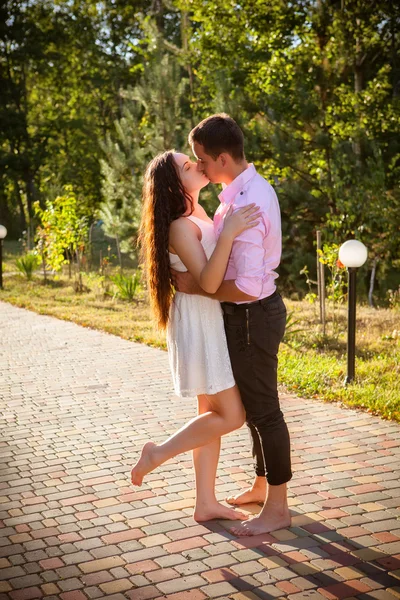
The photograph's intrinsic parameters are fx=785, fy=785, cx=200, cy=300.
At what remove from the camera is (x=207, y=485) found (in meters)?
3.96

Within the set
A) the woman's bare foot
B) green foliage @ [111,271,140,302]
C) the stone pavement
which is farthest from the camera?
green foliage @ [111,271,140,302]

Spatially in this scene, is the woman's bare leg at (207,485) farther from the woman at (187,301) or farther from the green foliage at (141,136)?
the green foliage at (141,136)

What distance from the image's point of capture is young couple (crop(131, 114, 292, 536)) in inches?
139

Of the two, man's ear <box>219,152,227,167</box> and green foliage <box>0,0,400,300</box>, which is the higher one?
green foliage <box>0,0,400,300</box>

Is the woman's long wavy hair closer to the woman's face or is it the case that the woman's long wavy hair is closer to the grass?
the woman's face

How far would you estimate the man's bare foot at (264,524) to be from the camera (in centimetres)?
379

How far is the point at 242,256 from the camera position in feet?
11.5

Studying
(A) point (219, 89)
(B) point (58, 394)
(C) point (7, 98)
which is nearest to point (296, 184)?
(A) point (219, 89)

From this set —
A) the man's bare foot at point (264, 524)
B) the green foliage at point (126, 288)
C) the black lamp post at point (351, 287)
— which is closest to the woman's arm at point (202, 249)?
the man's bare foot at point (264, 524)

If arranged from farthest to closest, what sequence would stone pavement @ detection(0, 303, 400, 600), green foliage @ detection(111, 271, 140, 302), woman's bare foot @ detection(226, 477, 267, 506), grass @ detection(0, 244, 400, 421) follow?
green foliage @ detection(111, 271, 140, 302) < grass @ detection(0, 244, 400, 421) < woman's bare foot @ detection(226, 477, 267, 506) < stone pavement @ detection(0, 303, 400, 600)

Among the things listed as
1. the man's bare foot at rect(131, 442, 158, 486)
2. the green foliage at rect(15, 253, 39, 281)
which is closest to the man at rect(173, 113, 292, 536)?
the man's bare foot at rect(131, 442, 158, 486)

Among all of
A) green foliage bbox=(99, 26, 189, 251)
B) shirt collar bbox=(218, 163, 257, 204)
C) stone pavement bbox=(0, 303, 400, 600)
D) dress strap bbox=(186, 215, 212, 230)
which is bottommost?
stone pavement bbox=(0, 303, 400, 600)

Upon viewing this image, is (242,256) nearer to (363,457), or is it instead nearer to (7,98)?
(363,457)

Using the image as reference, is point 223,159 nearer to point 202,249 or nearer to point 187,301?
point 202,249
